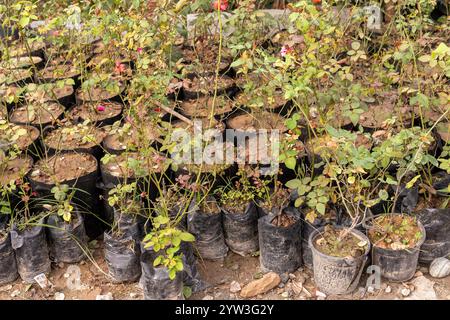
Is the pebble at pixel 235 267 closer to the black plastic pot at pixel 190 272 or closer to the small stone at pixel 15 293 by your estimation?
the black plastic pot at pixel 190 272

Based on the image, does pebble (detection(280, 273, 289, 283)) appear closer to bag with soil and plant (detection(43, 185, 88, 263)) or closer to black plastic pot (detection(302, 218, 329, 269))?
black plastic pot (detection(302, 218, 329, 269))

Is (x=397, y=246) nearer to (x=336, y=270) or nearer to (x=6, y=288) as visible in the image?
(x=336, y=270)

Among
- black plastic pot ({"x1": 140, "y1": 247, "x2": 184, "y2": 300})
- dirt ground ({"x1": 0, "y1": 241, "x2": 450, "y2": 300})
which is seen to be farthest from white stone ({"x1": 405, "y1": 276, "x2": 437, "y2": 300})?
black plastic pot ({"x1": 140, "y1": 247, "x2": 184, "y2": 300})

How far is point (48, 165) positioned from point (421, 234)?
205cm

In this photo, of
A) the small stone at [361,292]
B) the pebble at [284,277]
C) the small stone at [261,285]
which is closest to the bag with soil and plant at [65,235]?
the small stone at [261,285]

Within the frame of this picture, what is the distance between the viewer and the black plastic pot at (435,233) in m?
2.91

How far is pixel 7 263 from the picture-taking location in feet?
9.74

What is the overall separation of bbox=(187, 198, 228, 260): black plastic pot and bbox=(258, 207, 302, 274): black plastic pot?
0.79 ft

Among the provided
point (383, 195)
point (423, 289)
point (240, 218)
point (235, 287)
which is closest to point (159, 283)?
point (235, 287)

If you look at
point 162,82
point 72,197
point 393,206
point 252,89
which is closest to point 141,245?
point 72,197

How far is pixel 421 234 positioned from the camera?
109 inches

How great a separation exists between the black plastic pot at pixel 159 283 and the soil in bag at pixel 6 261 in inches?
29.0

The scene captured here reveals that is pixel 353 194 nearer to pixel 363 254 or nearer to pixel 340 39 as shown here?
pixel 363 254

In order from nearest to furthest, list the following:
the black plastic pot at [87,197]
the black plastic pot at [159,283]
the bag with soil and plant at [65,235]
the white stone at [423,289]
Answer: the black plastic pot at [159,283] < the white stone at [423,289] < the bag with soil and plant at [65,235] < the black plastic pot at [87,197]
